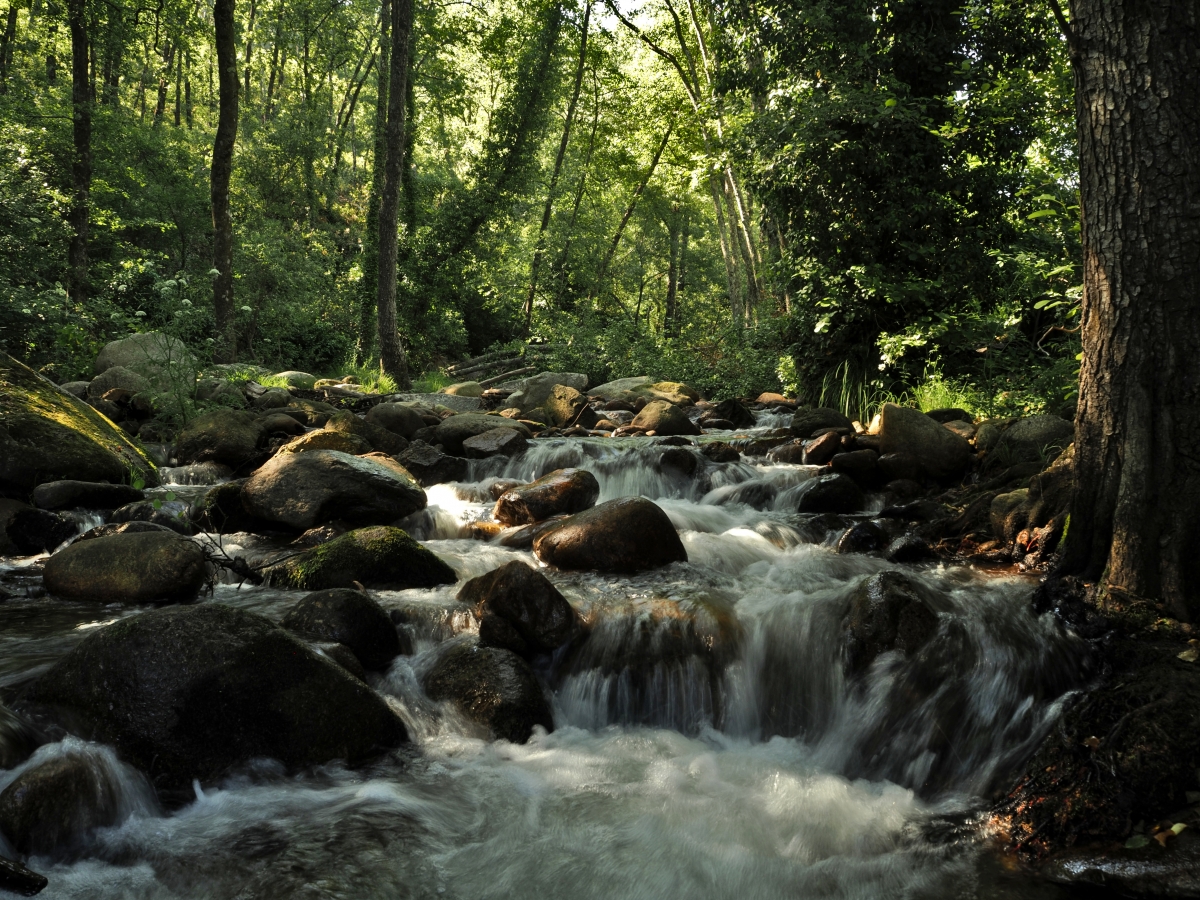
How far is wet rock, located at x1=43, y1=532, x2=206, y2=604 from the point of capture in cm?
541

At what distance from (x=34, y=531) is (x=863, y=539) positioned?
7171mm

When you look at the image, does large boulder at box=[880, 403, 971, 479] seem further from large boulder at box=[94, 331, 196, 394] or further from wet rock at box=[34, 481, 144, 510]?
large boulder at box=[94, 331, 196, 394]

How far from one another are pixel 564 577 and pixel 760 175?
26.7 feet

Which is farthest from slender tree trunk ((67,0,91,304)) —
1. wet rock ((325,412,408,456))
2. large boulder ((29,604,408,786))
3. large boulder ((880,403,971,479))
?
large boulder ((880,403,971,479))

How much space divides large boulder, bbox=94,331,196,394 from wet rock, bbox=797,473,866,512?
8323 mm

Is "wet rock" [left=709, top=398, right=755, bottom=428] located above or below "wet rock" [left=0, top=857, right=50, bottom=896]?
above

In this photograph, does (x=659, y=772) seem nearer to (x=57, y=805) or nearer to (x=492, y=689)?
(x=492, y=689)

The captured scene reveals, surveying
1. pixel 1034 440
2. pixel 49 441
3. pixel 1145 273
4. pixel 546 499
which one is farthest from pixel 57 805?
pixel 1034 440

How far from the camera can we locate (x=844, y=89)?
410 inches

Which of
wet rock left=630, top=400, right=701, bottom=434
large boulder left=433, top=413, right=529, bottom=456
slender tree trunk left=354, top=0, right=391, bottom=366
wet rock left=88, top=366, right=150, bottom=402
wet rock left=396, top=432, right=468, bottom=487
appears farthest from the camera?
slender tree trunk left=354, top=0, right=391, bottom=366

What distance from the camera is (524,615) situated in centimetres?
498

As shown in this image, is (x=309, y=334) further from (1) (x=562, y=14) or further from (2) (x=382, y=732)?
(2) (x=382, y=732)

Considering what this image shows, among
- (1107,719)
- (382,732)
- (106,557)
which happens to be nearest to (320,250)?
(106,557)

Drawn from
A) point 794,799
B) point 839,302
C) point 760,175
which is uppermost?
point 760,175
